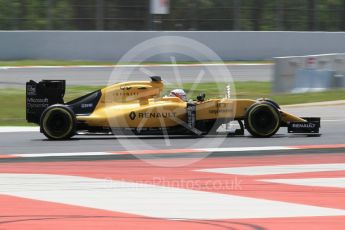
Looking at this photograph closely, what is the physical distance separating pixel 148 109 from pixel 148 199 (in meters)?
4.77

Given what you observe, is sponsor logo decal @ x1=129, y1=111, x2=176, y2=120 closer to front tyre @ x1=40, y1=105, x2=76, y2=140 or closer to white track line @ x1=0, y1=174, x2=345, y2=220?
front tyre @ x1=40, y1=105, x2=76, y2=140

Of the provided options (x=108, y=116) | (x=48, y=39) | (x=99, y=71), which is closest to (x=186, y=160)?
(x=108, y=116)

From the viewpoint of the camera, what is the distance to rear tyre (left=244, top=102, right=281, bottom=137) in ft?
40.5

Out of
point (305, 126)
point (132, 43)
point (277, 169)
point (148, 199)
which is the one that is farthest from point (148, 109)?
point (132, 43)

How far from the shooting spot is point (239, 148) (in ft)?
37.7

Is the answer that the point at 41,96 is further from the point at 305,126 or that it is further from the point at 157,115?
the point at 305,126

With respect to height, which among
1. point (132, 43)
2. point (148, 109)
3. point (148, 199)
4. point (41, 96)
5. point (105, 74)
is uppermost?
point (132, 43)

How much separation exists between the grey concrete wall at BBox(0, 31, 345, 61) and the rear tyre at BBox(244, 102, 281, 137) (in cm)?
1621

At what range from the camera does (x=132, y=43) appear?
93.8 ft

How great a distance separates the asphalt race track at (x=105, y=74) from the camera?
23.5m

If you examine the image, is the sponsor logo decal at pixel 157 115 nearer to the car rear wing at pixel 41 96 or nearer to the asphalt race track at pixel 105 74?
the car rear wing at pixel 41 96

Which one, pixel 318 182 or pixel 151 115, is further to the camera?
pixel 151 115

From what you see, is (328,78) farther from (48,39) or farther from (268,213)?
(268,213)

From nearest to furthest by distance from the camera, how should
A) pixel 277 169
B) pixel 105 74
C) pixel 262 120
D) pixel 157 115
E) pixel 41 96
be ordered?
1. pixel 277 169
2. pixel 157 115
3. pixel 262 120
4. pixel 41 96
5. pixel 105 74
